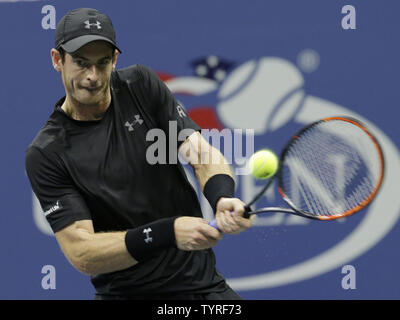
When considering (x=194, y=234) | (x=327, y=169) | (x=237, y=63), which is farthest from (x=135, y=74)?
(x=237, y=63)

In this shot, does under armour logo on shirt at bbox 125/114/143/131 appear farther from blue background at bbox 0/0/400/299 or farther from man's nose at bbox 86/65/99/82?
blue background at bbox 0/0/400/299

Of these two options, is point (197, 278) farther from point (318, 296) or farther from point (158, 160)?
point (318, 296)

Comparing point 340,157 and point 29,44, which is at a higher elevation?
point 29,44

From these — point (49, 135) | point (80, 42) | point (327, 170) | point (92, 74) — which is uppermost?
point (80, 42)

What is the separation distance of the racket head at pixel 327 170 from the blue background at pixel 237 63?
4.66ft

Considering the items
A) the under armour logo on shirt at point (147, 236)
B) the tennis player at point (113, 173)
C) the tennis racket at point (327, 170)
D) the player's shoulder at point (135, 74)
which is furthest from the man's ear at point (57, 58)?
the tennis racket at point (327, 170)

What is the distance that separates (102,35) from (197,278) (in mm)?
1072

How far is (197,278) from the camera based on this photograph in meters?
3.05

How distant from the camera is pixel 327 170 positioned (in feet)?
10.4

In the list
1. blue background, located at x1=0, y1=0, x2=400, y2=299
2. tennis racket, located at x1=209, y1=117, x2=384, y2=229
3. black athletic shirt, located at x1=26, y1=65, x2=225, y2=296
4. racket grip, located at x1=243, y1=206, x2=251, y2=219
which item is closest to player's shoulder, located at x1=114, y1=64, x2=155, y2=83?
black athletic shirt, located at x1=26, y1=65, x2=225, y2=296

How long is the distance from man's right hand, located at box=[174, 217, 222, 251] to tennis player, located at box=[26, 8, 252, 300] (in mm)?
172

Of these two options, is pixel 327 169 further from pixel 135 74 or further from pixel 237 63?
pixel 237 63

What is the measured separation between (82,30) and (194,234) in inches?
36.3
